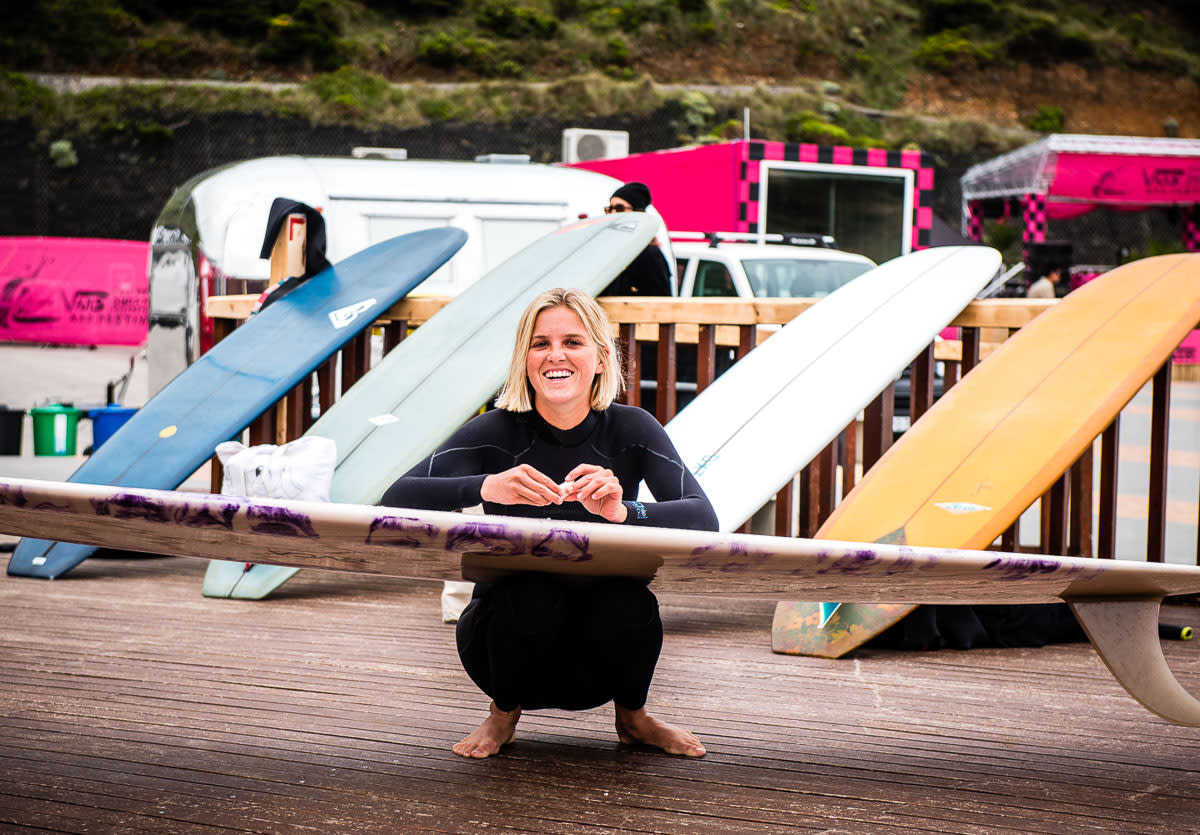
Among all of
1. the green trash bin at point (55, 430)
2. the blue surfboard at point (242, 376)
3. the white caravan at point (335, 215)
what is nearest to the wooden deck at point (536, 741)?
the blue surfboard at point (242, 376)

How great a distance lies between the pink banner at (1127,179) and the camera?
16609mm

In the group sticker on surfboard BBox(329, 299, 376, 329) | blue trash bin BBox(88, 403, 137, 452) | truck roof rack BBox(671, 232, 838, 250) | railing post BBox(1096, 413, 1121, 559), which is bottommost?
blue trash bin BBox(88, 403, 137, 452)

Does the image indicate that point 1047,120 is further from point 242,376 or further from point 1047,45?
point 242,376

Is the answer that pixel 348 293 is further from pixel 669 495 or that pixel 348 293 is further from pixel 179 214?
pixel 179 214

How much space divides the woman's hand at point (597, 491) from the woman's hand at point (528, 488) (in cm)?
3

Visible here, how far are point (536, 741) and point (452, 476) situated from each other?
638mm

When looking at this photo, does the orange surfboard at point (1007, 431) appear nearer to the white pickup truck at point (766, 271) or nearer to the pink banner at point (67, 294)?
the white pickup truck at point (766, 271)

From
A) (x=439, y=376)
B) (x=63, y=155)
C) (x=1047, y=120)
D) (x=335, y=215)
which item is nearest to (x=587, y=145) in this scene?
(x=335, y=215)

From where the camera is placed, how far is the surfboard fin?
2.41 meters

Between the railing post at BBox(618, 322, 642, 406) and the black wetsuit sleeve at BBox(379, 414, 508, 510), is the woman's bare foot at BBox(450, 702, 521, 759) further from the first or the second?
the railing post at BBox(618, 322, 642, 406)

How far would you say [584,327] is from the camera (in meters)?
2.42

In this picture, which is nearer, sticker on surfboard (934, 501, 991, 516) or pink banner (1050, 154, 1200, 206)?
sticker on surfboard (934, 501, 991, 516)

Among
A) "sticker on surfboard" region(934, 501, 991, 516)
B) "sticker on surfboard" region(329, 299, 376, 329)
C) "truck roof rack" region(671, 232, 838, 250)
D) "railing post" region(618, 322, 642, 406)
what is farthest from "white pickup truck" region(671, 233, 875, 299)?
"sticker on surfboard" region(934, 501, 991, 516)

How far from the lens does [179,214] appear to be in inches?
349
